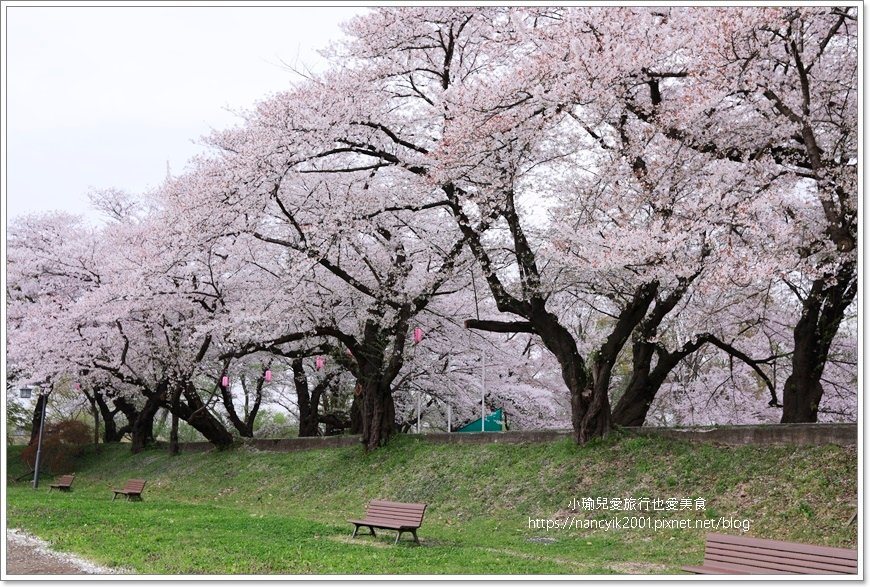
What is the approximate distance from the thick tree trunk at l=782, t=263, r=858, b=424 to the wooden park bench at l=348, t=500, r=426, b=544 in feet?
22.3

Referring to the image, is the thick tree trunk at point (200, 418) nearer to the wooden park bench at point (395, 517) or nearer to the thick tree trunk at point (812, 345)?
Result: the wooden park bench at point (395, 517)

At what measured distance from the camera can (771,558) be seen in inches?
278

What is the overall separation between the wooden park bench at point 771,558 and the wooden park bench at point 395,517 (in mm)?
4026

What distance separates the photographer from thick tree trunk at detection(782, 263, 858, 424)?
13.2 metres

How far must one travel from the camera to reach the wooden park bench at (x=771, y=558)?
21.9 ft

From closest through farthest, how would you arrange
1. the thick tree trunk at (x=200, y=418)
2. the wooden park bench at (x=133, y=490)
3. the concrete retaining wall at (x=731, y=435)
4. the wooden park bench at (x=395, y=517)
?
the wooden park bench at (x=395, y=517) → the concrete retaining wall at (x=731, y=435) → the wooden park bench at (x=133, y=490) → the thick tree trunk at (x=200, y=418)

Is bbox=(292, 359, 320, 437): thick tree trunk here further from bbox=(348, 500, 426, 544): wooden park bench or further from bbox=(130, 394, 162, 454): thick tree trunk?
bbox=(348, 500, 426, 544): wooden park bench

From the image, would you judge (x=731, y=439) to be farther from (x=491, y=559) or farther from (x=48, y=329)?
(x=48, y=329)

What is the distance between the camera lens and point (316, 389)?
25078mm

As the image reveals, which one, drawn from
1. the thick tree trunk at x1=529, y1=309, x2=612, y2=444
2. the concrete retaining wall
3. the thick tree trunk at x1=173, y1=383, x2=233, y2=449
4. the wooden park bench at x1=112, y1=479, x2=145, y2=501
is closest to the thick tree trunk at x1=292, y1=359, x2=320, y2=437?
the thick tree trunk at x1=173, y1=383, x2=233, y2=449

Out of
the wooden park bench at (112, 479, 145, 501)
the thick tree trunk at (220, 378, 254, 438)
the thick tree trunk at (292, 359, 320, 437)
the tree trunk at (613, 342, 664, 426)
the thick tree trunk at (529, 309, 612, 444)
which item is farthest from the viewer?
the thick tree trunk at (292, 359, 320, 437)

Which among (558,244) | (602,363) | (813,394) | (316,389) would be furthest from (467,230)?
(316,389)

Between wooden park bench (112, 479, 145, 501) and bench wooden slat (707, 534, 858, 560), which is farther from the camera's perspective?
wooden park bench (112, 479, 145, 501)

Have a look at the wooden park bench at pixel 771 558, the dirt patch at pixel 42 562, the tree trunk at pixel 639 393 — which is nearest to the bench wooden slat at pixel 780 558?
the wooden park bench at pixel 771 558
